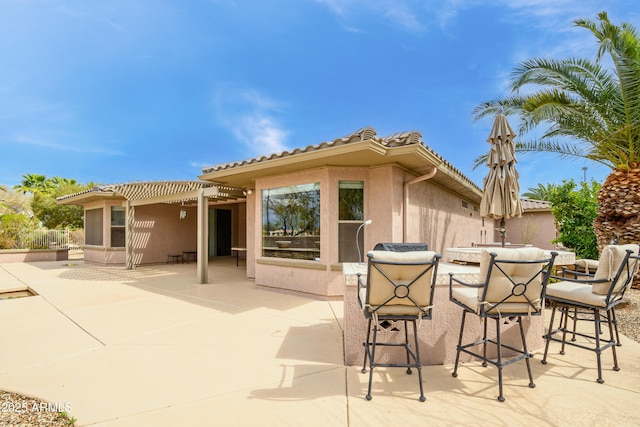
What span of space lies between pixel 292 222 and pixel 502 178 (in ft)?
15.4

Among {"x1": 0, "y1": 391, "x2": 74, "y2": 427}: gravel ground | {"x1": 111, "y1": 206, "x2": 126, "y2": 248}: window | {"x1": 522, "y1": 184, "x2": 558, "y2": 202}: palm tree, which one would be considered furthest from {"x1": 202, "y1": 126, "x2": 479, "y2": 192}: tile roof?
{"x1": 522, "y1": 184, "x2": 558, "y2": 202}: palm tree

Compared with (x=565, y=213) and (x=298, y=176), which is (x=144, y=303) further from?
(x=565, y=213)

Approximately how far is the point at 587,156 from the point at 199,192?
1144 centimetres

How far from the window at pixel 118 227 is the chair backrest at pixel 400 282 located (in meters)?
14.7

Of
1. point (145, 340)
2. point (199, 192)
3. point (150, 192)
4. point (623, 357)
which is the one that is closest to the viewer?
point (623, 357)

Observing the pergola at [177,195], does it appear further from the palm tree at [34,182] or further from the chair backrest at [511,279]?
the palm tree at [34,182]

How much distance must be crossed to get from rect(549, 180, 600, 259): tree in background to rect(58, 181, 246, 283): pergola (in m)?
10.5

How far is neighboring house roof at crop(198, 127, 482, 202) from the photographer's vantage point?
573 cm

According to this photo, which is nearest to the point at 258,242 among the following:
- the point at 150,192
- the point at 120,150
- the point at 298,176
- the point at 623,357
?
the point at 298,176

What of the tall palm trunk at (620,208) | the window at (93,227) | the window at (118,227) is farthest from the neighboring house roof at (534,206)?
the window at (93,227)

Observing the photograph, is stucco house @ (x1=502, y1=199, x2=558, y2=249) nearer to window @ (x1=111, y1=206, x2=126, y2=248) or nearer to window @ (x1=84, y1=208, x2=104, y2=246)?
window @ (x1=111, y1=206, x2=126, y2=248)

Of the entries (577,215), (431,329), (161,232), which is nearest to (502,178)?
(431,329)

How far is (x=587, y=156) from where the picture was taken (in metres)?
8.56

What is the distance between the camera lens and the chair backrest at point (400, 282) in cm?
270
